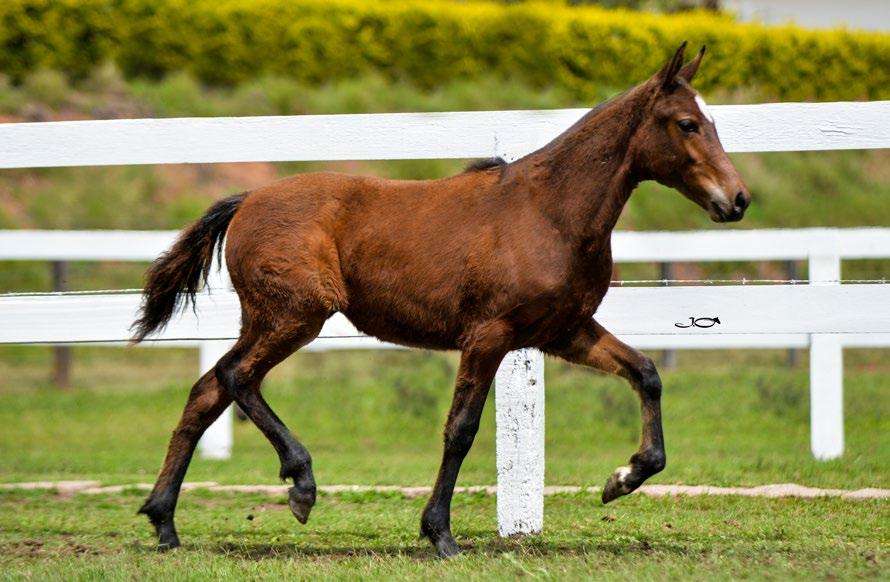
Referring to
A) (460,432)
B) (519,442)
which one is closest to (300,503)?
(460,432)

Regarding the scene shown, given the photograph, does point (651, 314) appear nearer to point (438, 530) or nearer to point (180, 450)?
point (438, 530)

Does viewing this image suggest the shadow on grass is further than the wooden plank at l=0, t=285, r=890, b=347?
No

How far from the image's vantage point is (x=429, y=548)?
224 inches

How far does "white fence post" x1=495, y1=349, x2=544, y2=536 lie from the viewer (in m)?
6.02

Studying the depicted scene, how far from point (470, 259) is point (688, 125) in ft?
3.51

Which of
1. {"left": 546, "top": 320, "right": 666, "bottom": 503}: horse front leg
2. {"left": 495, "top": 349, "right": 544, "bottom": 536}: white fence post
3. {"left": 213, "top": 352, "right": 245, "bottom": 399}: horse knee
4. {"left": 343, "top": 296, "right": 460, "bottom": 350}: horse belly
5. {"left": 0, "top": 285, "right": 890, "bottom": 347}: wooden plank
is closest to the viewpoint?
{"left": 546, "top": 320, "right": 666, "bottom": 503}: horse front leg

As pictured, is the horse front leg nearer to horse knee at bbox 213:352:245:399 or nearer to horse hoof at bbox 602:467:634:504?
horse hoof at bbox 602:467:634:504

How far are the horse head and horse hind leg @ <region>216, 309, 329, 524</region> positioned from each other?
160 cm

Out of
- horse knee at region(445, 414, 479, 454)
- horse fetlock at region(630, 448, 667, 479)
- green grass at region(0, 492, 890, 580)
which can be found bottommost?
green grass at region(0, 492, 890, 580)

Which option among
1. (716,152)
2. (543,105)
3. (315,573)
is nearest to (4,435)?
(315,573)

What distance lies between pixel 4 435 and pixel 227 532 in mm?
5729

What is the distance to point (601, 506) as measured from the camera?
22.9 ft

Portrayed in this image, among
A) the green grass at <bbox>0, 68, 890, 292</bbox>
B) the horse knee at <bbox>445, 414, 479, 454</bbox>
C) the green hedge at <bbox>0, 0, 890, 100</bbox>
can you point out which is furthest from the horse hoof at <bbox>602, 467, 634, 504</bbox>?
the green hedge at <bbox>0, 0, 890, 100</bbox>

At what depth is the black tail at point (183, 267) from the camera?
5934 millimetres
